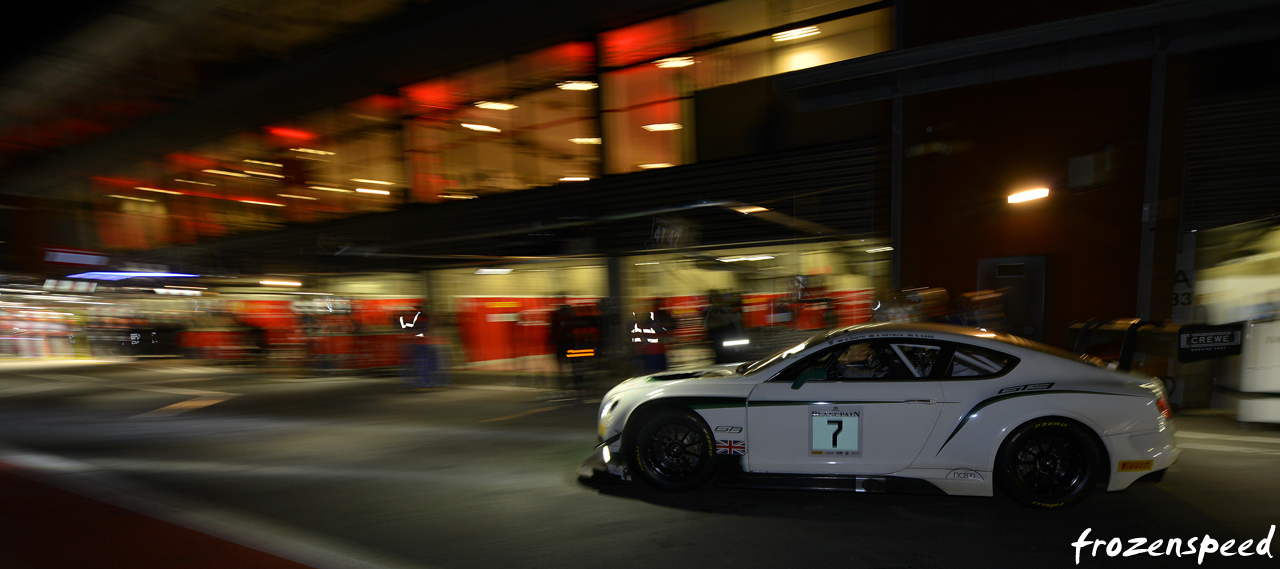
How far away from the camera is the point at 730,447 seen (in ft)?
14.9

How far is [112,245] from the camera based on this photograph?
28.5m

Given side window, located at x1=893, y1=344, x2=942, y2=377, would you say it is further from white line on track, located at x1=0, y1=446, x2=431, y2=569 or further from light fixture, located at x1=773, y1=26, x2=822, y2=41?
light fixture, located at x1=773, y1=26, x2=822, y2=41

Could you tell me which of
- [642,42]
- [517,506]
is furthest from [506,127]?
[517,506]

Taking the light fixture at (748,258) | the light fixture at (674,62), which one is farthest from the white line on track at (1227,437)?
the light fixture at (674,62)

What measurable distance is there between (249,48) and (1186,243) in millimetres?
23878

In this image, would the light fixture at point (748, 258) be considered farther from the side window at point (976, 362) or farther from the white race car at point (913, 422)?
the side window at point (976, 362)

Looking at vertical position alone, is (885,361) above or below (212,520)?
above

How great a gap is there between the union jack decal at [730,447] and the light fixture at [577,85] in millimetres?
10736

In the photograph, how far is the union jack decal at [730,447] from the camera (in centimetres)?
450

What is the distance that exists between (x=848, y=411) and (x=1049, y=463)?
1.41 metres

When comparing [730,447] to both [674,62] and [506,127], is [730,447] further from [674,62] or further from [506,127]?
[506,127]

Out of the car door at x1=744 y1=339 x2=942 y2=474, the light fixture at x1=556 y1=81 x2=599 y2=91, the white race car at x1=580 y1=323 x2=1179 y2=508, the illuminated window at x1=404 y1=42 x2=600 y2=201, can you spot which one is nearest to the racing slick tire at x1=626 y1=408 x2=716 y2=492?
the white race car at x1=580 y1=323 x2=1179 y2=508

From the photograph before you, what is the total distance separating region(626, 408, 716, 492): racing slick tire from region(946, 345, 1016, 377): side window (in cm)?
189

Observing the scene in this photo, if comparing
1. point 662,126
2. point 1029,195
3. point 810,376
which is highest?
point 662,126
